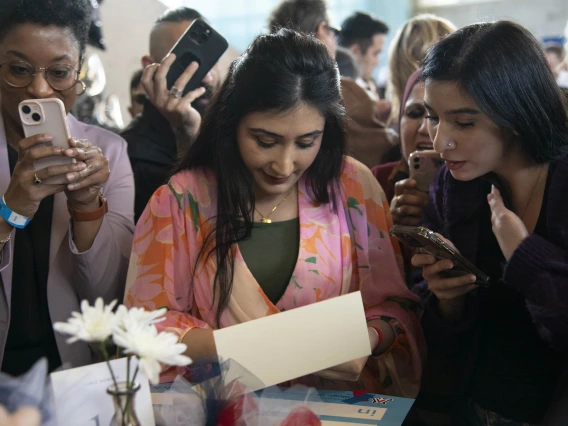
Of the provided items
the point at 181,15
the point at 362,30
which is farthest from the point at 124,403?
the point at 362,30

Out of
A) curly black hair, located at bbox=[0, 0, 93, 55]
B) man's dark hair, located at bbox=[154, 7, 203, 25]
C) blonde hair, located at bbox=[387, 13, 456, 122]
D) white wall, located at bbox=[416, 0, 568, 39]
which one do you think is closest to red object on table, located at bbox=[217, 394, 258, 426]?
curly black hair, located at bbox=[0, 0, 93, 55]

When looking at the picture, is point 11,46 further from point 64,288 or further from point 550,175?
point 550,175

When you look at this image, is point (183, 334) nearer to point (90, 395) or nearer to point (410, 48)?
point (90, 395)

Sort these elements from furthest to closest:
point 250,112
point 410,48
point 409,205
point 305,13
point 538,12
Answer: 1. point 538,12
2. point 305,13
3. point 410,48
4. point 409,205
5. point 250,112

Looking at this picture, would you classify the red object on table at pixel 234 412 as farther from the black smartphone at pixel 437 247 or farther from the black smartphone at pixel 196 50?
the black smartphone at pixel 196 50

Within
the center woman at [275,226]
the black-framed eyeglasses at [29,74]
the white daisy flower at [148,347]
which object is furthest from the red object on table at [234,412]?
the black-framed eyeglasses at [29,74]

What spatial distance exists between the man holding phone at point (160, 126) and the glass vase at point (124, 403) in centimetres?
109

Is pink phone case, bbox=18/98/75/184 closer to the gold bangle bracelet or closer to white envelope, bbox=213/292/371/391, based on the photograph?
the gold bangle bracelet

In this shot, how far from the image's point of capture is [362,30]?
3.82 meters

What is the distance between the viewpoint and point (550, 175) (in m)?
1.33

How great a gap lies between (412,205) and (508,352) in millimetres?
438

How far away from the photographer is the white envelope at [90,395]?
0.88m

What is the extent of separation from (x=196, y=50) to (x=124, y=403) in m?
1.29

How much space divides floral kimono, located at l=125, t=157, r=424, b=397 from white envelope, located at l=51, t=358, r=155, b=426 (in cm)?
41
